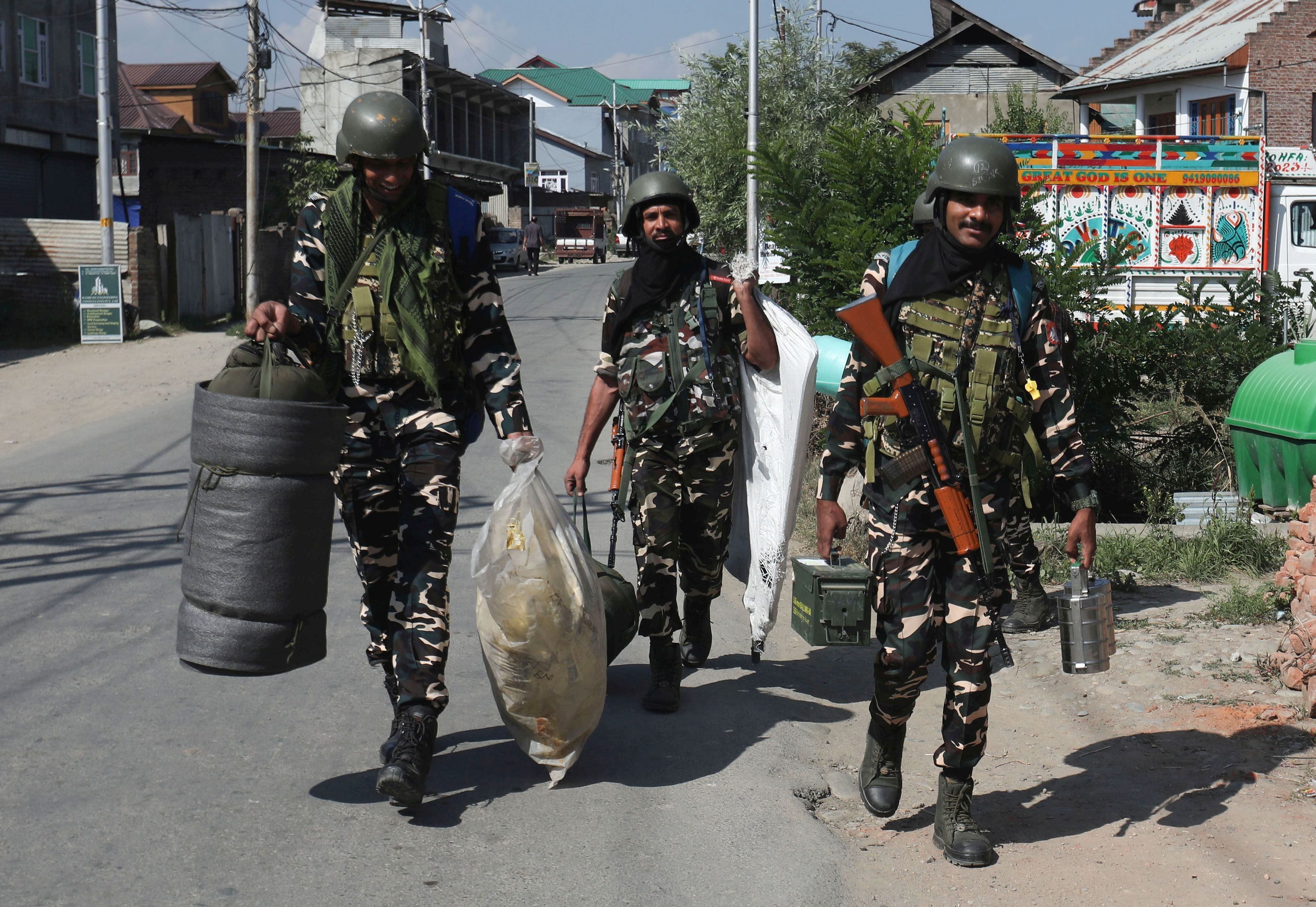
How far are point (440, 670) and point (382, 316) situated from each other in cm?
109

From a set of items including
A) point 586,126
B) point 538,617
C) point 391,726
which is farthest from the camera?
point 586,126

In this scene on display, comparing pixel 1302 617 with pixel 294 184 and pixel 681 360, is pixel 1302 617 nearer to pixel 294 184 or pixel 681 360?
pixel 681 360

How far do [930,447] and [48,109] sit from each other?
3240cm

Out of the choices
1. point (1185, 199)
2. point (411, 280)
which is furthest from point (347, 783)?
point (1185, 199)

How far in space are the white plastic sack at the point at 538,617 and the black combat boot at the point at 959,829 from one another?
1110 mm

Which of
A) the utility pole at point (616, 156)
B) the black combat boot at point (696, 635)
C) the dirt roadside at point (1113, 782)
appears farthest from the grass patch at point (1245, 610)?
the utility pole at point (616, 156)

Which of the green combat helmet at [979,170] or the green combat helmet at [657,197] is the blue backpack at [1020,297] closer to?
the green combat helmet at [979,170]

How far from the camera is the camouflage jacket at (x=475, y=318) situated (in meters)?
4.07

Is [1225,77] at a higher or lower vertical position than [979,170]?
higher

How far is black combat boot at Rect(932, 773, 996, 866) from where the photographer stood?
368 cm

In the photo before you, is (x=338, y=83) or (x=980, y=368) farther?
(x=338, y=83)

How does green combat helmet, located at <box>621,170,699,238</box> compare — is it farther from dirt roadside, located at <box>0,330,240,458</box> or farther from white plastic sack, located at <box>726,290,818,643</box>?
dirt roadside, located at <box>0,330,240,458</box>

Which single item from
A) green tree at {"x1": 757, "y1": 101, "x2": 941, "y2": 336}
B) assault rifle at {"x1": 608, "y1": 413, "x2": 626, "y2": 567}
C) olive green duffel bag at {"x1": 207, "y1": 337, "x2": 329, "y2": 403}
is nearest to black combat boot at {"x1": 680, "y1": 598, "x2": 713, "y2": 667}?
assault rifle at {"x1": 608, "y1": 413, "x2": 626, "y2": 567}

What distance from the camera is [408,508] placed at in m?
4.00
